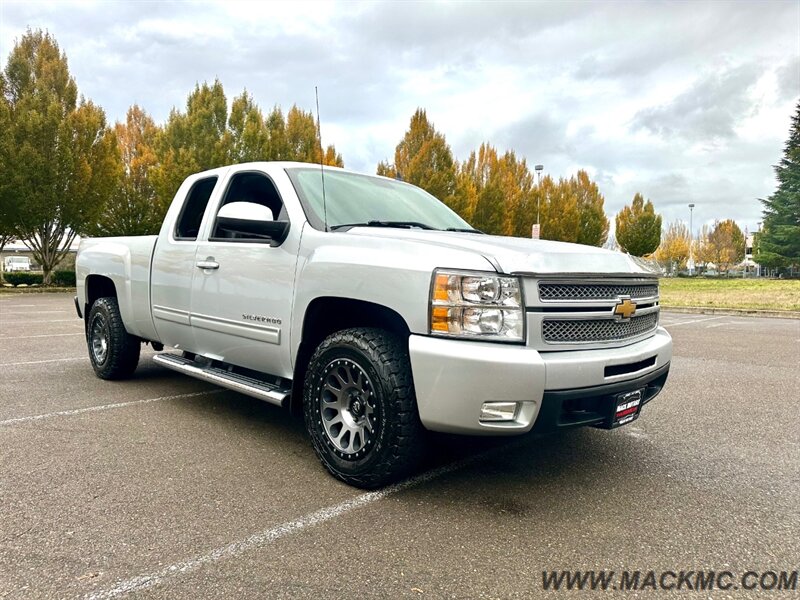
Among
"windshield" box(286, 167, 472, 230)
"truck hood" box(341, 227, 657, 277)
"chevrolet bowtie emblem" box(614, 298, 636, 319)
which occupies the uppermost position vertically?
"windshield" box(286, 167, 472, 230)

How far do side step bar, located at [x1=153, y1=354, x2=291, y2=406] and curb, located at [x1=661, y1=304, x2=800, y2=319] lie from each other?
15829mm

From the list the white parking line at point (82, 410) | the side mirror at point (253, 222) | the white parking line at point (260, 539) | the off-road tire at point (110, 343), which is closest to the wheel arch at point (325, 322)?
the side mirror at point (253, 222)

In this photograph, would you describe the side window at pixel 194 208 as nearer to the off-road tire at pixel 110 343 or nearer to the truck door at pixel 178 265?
the truck door at pixel 178 265

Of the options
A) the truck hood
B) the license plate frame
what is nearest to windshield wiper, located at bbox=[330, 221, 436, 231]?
the truck hood

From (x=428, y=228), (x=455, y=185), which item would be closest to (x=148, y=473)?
(x=428, y=228)

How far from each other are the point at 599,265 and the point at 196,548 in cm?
240

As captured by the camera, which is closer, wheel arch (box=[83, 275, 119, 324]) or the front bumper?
the front bumper

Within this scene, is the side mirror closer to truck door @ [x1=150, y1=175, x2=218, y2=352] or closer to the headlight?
truck door @ [x1=150, y1=175, x2=218, y2=352]

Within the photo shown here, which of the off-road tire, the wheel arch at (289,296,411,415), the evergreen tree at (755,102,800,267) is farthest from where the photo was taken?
the evergreen tree at (755,102,800,267)

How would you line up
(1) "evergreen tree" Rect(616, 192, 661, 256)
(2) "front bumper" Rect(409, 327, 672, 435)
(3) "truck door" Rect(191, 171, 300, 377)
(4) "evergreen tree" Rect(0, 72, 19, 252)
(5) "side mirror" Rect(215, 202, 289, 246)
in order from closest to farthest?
(2) "front bumper" Rect(409, 327, 672, 435) < (5) "side mirror" Rect(215, 202, 289, 246) < (3) "truck door" Rect(191, 171, 300, 377) < (4) "evergreen tree" Rect(0, 72, 19, 252) < (1) "evergreen tree" Rect(616, 192, 661, 256)

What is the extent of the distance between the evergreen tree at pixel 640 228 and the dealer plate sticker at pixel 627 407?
58555 mm

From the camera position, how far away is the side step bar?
3.63 m

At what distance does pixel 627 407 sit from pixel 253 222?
238 cm

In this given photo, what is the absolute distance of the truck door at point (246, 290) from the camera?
368 cm
